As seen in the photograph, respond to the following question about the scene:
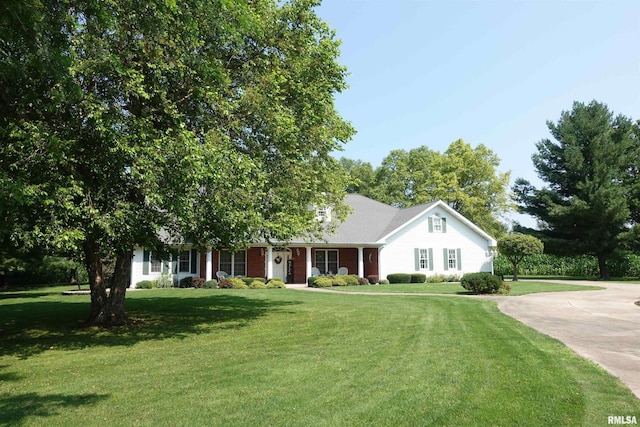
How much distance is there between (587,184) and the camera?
116 ft

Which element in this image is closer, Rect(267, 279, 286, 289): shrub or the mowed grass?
the mowed grass

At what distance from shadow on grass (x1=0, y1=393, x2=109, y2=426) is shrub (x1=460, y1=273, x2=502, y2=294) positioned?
16.2 m

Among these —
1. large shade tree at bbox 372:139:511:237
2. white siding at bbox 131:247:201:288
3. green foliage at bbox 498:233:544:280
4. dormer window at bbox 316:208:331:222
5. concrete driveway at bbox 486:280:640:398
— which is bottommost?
concrete driveway at bbox 486:280:640:398

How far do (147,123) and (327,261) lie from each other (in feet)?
74.2

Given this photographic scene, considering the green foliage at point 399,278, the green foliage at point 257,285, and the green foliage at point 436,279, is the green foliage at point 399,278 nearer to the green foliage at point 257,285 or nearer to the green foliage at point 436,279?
the green foliage at point 436,279

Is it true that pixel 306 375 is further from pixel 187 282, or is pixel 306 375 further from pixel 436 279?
pixel 436 279

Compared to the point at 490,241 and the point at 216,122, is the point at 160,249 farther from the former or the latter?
the point at 490,241

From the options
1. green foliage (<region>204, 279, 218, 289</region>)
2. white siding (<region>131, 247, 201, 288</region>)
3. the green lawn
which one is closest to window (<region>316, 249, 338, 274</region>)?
the green lawn

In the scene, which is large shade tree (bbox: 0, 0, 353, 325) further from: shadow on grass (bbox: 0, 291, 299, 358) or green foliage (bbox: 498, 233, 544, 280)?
green foliage (bbox: 498, 233, 544, 280)

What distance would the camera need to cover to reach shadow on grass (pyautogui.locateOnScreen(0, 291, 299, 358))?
10.3 meters

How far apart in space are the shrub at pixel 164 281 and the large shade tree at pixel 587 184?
2954 centimetres

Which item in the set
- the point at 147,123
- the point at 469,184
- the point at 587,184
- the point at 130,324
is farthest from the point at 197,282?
the point at 469,184

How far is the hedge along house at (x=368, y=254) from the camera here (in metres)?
28.8

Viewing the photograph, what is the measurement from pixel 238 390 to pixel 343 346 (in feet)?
10.3
